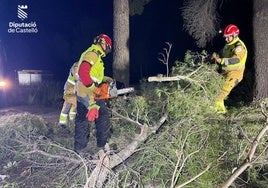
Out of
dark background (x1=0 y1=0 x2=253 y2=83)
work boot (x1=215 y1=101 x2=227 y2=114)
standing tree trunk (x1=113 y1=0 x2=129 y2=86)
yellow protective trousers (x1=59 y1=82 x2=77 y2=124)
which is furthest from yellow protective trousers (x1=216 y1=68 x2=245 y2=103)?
dark background (x1=0 y1=0 x2=253 y2=83)

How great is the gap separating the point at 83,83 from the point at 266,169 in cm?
257

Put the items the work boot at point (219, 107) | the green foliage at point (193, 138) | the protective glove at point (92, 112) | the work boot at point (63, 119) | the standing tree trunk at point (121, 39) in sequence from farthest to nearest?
the standing tree trunk at point (121, 39), the work boot at point (63, 119), the work boot at point (219, 107), the protective glove at point (92, 112), the green foliage at point (193, 138)

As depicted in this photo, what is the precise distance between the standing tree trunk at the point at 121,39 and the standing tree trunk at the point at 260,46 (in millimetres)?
2964

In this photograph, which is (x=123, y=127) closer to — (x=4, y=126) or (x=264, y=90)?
(x=4, y=126)

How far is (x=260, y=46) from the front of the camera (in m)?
7.36

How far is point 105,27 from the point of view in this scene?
1485 centimetres

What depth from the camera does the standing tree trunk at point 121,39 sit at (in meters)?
9.15

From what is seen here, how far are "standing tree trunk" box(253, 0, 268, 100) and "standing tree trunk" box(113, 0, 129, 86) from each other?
9.73 feet

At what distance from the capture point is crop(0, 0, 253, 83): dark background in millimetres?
14109

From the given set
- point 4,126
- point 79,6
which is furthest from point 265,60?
point 79,6

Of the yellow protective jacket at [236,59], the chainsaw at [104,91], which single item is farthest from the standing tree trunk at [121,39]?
the yellow protective jacket at [236,59]

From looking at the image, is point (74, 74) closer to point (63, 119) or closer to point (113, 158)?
point (63, 119)

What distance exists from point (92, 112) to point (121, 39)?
402 centimetres

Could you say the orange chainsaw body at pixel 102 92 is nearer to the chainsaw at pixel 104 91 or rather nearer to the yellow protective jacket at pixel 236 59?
the chainsaw at pixel 104 91
